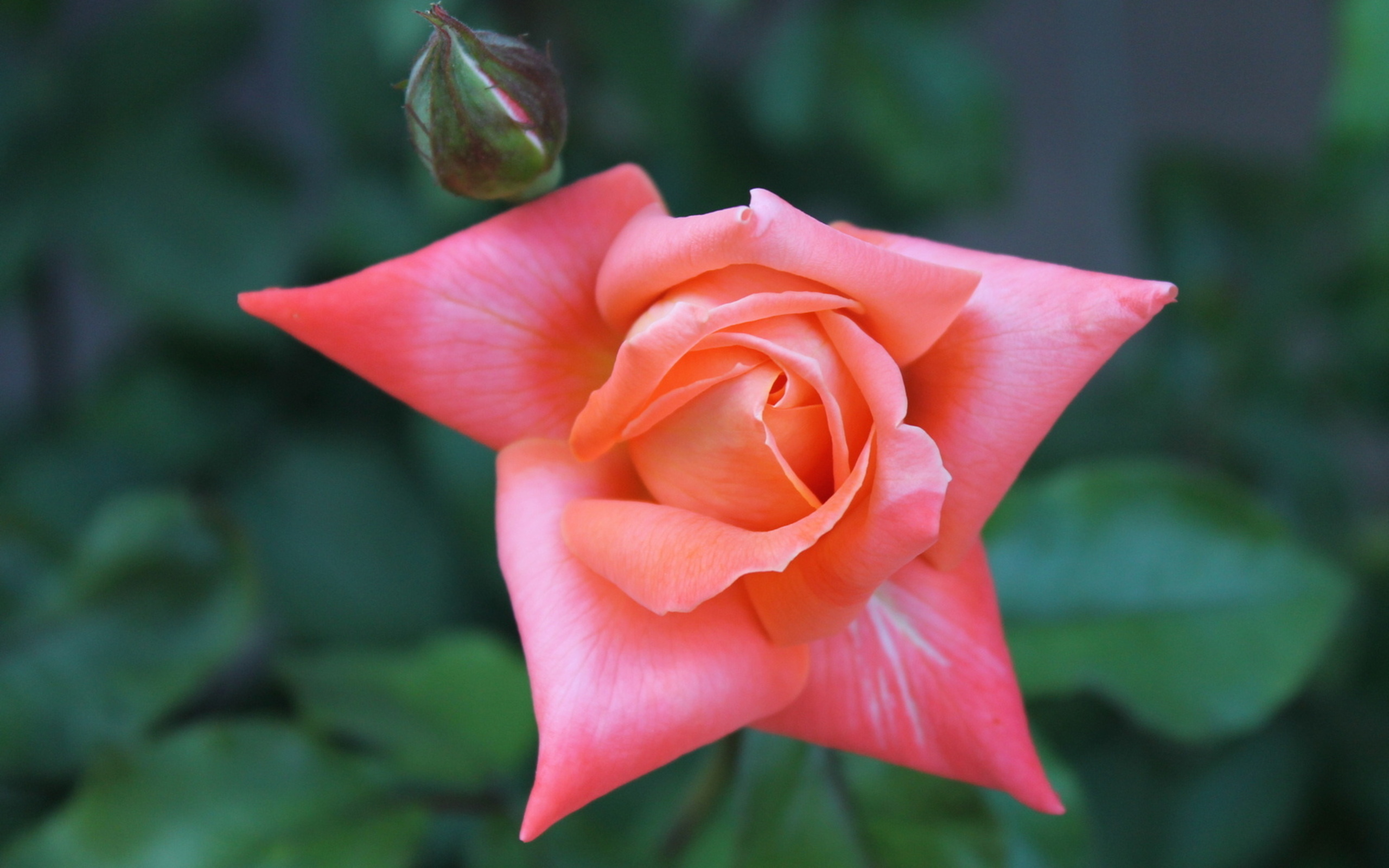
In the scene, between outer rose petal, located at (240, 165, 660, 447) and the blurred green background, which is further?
the blurred green background

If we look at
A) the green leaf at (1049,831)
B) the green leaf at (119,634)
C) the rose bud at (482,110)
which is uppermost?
the rose bud at (482,110)

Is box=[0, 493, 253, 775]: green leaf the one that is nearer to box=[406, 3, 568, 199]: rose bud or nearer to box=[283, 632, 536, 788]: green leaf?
box=[283, 632, 536, 788]: green leaf

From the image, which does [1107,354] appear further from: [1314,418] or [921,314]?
[1314,418]

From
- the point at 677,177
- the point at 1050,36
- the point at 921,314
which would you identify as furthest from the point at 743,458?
the point at 1050,36

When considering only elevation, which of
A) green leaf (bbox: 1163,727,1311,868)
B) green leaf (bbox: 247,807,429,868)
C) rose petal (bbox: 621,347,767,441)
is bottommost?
green leaf (bbox: 1163,727,1311,868)

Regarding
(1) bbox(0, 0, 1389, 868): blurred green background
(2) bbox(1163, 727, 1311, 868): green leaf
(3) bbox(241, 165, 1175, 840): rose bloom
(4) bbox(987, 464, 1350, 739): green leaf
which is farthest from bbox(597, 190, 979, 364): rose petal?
(2) bbox(1163, 727, 1311, 868): green leaf

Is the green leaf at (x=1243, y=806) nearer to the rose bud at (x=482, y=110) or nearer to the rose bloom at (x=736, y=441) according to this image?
the rose bloom at (x=736, y=441)

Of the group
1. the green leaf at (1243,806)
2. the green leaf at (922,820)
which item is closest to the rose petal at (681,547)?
the green leaf at (922,820)
